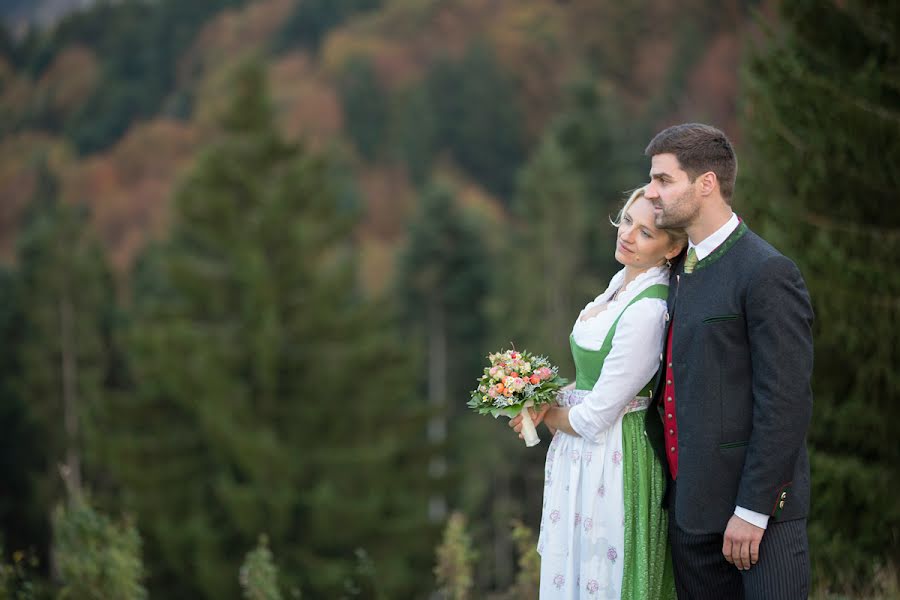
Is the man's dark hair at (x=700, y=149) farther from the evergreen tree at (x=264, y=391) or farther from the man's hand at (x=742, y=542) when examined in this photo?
the evergreen tree at (x=264, y=391)

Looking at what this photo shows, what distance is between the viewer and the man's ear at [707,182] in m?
2.88

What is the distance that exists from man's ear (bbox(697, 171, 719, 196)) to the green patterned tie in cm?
18

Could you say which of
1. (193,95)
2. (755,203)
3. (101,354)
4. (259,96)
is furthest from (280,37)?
(755,203)

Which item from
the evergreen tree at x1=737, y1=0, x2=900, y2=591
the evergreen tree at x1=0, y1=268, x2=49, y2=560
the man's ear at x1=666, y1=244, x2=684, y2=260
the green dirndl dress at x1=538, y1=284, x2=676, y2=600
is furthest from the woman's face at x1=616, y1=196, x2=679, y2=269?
the evergreen tree at x1=0, y1=268, x2=49, y2=560

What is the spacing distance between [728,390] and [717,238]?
45 centimetres

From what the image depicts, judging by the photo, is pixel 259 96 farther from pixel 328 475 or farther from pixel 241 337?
pixel 328 475

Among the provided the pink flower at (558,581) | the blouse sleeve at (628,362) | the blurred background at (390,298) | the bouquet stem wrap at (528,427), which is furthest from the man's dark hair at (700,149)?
the blurred background at (390,298)

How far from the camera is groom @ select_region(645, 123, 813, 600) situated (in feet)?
8.84

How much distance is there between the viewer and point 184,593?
20.7 meters

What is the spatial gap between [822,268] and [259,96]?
17.7 m

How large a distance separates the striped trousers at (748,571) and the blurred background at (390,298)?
189 cm

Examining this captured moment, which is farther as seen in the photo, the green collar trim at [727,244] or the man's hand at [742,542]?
the green collar trim at [727,244]

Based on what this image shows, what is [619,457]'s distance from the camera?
3.11 m

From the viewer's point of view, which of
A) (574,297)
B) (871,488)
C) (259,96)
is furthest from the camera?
(574,297)
